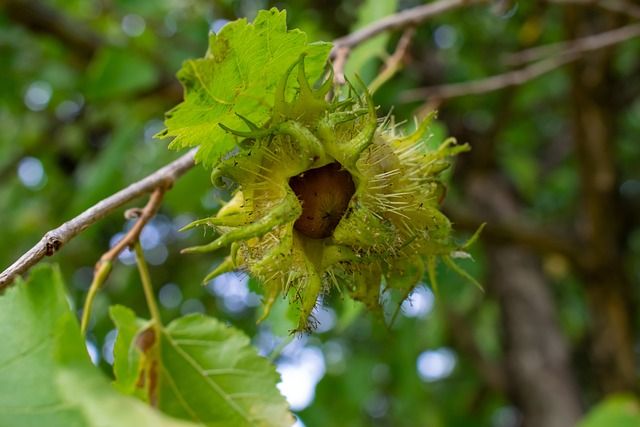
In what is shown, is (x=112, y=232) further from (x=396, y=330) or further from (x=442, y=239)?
(x=442, y=239)

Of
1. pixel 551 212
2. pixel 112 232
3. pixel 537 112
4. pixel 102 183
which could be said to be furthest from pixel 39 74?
pixel 551 212

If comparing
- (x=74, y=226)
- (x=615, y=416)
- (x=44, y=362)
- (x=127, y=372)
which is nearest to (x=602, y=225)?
(x=615, y=416)

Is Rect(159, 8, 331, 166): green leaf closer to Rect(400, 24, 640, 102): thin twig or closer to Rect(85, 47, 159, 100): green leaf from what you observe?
Rect(400, 24, 640, 102): thin twig

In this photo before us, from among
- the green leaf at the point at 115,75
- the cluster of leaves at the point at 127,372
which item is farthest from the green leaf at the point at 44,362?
the green leaf at the point at 115,75

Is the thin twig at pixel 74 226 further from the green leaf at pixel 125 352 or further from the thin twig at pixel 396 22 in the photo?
the thin twig at pixel 396 22

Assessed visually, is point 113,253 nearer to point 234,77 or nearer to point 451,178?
point 234,77

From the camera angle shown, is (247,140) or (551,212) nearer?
(247,140)

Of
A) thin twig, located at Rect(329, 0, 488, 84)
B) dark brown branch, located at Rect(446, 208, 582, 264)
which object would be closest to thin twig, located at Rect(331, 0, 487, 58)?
thin twig, located at Rect(329, 0, 488, 84)
